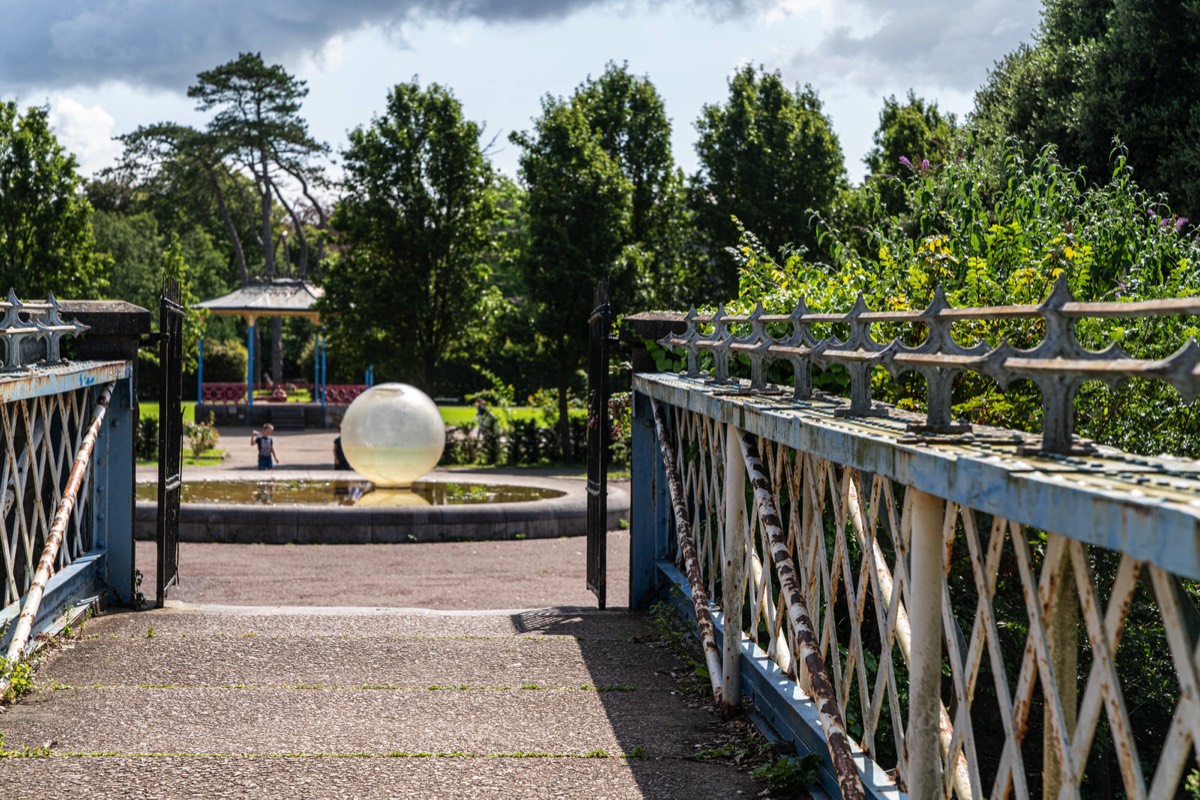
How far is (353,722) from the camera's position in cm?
566

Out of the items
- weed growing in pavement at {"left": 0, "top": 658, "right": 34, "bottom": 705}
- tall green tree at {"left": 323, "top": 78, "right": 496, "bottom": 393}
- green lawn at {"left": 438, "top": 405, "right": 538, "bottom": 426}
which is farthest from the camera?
green lawn at {"left": 438, "top": 405, "right": 538, "bottom": 426}

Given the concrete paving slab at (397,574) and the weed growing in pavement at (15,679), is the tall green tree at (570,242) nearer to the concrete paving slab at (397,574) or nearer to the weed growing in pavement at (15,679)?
the concrete paving slab at (397,574)

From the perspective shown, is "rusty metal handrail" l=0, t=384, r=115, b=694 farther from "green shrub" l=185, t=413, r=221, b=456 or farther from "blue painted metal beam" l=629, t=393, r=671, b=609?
"green shrub" l=185, t=413, r=221, b=456

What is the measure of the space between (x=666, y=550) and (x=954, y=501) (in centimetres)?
551

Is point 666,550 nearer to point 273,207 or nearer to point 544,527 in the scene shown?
point 544,527

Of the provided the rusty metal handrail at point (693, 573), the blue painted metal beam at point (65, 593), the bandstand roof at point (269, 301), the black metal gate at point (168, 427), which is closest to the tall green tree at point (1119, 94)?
the rusty metal handrail at point (693, 573)

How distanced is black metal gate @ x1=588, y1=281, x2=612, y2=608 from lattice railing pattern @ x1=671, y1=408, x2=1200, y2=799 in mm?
758

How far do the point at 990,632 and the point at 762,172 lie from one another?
102ft

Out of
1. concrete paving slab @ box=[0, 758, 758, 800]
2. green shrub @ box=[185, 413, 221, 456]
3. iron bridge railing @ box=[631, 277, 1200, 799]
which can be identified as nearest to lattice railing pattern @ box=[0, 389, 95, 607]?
concrete paving slab @ box=[0, 758, 758, 800]

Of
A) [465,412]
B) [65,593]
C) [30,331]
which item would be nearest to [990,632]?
[30,331]

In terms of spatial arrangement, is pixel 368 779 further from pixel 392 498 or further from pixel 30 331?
pixel 392 498

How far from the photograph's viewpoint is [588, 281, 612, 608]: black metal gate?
8789mm

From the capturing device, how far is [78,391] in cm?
790

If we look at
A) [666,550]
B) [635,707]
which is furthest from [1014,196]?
[635,707]
